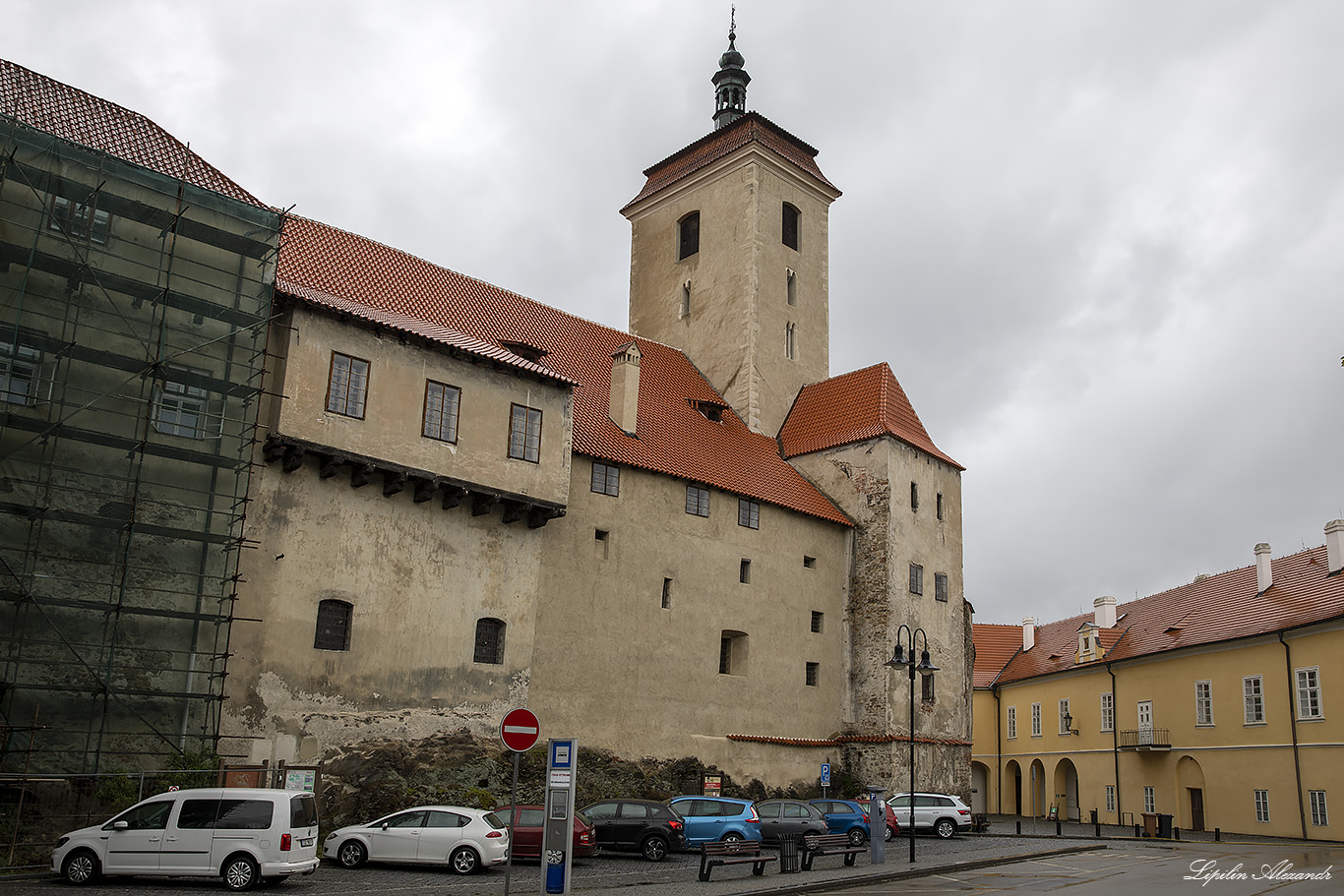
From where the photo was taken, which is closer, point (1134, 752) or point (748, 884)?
point (748, 884)

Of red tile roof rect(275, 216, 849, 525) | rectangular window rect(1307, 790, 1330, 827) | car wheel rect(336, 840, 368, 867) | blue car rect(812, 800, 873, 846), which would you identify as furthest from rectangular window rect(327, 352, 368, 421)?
rectangular window rect(1307, 790, 1330, 827)

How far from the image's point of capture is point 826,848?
2252cm

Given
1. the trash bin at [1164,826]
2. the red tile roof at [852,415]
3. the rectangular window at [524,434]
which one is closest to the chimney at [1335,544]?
the trash bin at [1164,826]

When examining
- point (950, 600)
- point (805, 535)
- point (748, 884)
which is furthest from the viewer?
point (950, 600)

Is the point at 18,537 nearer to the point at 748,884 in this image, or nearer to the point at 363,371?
the point at 363,371

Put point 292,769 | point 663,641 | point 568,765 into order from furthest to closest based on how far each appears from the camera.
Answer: point 663,641
point 292,769
point 568,765

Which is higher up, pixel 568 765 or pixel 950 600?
pixel 950 600

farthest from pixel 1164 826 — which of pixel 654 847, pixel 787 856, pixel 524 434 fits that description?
pixel 524 434

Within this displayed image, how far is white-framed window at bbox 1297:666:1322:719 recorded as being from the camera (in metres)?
35.3

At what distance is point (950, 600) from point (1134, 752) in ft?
39.4

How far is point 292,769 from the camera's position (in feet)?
70.9

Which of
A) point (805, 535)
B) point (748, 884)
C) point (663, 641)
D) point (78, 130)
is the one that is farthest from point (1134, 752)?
point (78, 130)

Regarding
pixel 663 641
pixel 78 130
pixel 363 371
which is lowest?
pixel 663 641

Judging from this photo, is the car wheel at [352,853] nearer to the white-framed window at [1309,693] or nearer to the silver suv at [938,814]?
the silver suv at [938,814]
